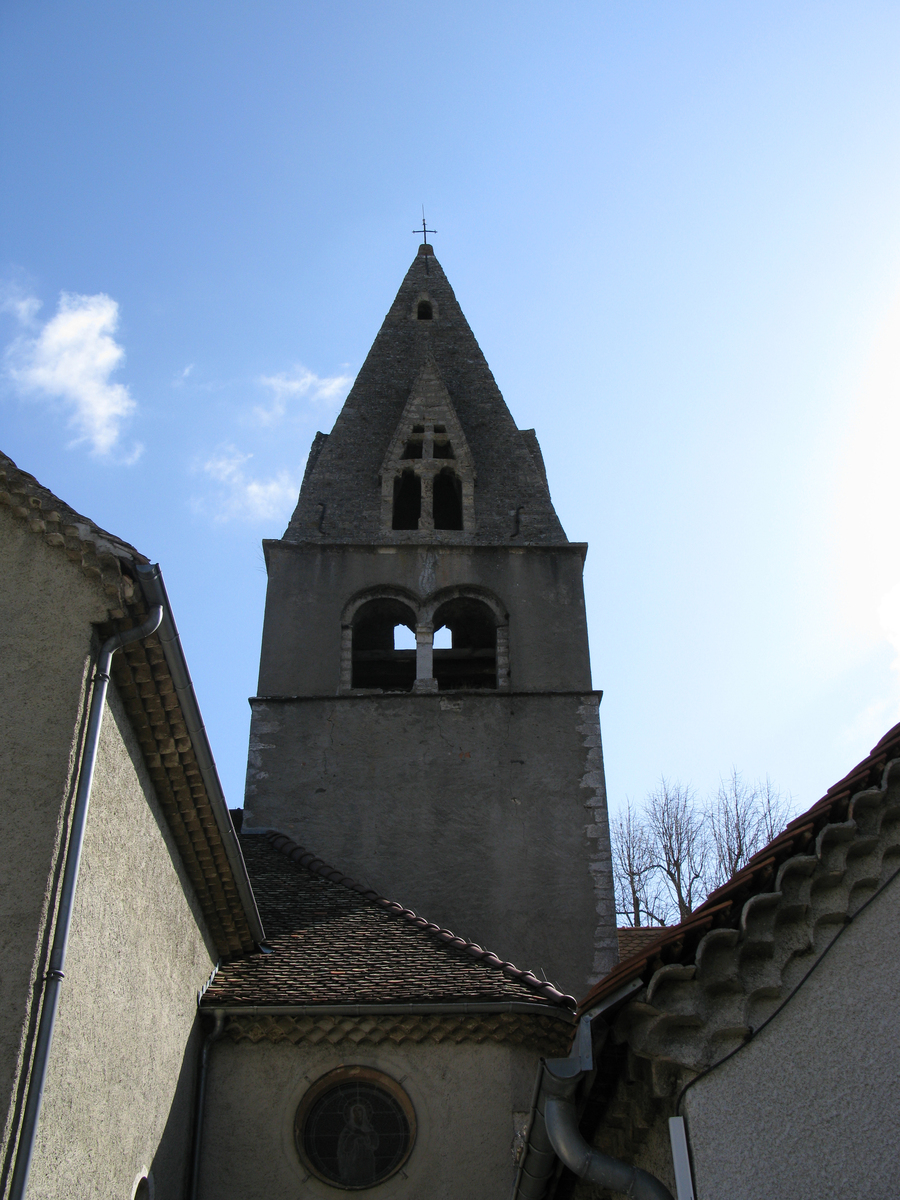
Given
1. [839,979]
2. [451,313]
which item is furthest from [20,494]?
[451,313]

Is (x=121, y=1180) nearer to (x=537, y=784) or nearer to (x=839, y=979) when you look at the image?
(x=839, y=979)

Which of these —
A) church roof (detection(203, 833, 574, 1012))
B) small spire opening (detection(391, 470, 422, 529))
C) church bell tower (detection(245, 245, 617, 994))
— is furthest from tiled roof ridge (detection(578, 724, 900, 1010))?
small spire opening (detection(391, 470, 422, 529))

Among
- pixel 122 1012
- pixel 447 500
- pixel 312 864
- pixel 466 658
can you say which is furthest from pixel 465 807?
pixel 122 1012

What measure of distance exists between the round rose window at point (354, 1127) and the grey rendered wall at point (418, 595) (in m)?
6.69

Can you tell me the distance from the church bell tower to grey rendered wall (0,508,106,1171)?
7.25 meters

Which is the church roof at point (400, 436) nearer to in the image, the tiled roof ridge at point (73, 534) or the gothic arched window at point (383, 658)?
the gothic arched window at point (383, 658)

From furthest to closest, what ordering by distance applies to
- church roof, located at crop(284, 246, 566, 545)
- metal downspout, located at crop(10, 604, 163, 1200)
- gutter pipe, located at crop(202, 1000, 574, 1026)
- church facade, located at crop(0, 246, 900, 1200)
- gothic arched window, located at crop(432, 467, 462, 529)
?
gothic arched window, located at crop(432, 467, 462, 529)
church roof, located at crop(284, 246, 566, 545)
gutter pipe, located at crop(202, 1000, 574, 1026)
church facade, located at crop(0, 246, 900, 1200)
metal downspout, located at crop(10, 604, 163, 1200)

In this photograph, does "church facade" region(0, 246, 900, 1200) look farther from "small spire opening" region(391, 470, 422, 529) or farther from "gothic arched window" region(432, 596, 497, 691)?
"small spire opening" region(391, 470, 422, 529)

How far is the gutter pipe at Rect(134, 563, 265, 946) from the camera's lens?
21.2 ft

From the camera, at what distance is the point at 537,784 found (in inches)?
537

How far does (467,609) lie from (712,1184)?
1103 cm

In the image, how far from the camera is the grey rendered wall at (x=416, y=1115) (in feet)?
26.5

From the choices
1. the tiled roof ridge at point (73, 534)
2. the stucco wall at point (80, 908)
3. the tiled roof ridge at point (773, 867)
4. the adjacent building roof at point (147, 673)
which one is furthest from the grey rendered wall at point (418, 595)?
the tiled roof ridge at point (773, 867)

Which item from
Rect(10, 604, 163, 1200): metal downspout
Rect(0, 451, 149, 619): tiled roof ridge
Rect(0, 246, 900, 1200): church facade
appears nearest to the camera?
Rect(10, 604, 163, 1200): metal downspout
